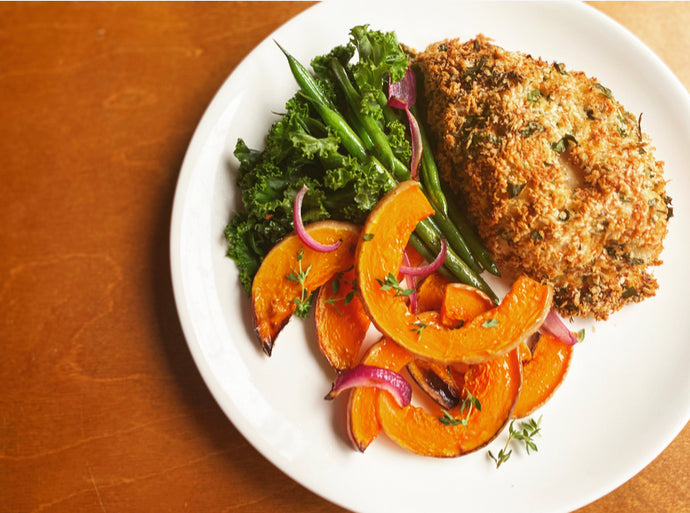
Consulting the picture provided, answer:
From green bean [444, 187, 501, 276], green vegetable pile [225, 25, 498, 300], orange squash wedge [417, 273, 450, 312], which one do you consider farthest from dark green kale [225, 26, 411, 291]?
orange squash wedge [417, 273, 450, 312]

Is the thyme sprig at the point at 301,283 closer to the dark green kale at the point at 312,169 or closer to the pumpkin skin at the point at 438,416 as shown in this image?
the dark green kale at the point at 312,169

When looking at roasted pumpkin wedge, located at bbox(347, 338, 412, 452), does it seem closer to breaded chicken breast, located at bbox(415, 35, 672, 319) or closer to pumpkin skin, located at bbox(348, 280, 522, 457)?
pumpkin skin, located at bbox(348, 280, 522, 457)

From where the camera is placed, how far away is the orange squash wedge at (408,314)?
2609 mm

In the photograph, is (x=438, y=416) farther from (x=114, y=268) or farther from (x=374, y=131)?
(x=114, y=268)

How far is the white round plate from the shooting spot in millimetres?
2742

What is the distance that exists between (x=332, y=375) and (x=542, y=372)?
1.12m

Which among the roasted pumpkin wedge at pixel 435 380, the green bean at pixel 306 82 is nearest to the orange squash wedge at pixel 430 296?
the roasted pumpkin wedge at pixel 435 380

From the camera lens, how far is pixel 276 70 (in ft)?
9.95

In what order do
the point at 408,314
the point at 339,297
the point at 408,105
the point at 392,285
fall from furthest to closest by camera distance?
the point at 408,105, the point at 339,297, the point at 408,314, the point at 392,285

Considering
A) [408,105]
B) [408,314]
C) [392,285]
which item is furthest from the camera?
[408,105]

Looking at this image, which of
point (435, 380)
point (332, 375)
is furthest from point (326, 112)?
point (435, 380)

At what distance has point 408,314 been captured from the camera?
2.70m

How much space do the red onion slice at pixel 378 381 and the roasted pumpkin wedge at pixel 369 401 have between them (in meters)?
0.05

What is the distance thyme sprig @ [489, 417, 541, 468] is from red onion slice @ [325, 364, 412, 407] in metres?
0.56
